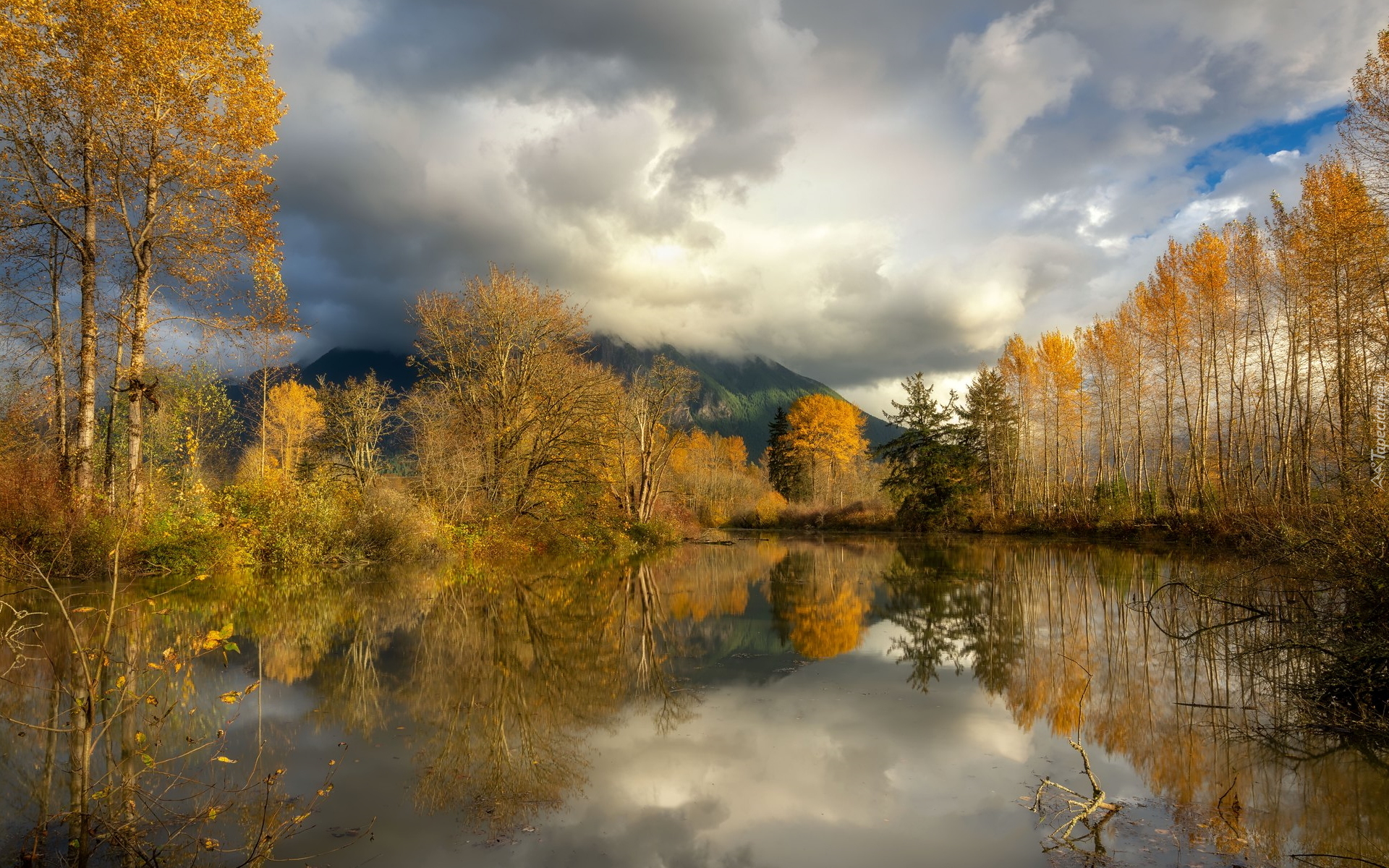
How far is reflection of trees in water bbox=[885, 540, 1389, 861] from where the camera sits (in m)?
4.91

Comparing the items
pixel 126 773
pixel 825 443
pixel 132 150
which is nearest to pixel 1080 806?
pixel 126 773

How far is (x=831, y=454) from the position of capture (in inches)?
2195

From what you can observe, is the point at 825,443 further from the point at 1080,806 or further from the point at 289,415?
the point at 1080,806

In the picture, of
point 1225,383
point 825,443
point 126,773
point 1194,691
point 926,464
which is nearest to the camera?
point 126,773

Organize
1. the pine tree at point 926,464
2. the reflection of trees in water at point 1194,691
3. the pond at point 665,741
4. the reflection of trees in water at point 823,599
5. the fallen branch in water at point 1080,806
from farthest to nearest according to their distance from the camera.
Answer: the pine tree at point 926,464
the reflection of trees in water at point 823,599
the reflection of trees in water at point 1194,691
the fallen branch in water at point 1080,806
the pond at point 665,741

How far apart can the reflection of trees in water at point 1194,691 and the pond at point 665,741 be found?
0.14ft

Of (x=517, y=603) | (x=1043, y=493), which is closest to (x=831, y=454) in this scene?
(x=1043, y=493)

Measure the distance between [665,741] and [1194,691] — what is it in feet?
20.6

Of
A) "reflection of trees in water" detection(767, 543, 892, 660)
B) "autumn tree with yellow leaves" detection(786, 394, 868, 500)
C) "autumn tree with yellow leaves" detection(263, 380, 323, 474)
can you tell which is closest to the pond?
"reflection of trees in water" detection(767, 543, 892, 660)

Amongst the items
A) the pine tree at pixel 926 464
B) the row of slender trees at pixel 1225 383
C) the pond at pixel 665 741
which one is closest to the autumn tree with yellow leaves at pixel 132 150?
the pond at pixel 665 741

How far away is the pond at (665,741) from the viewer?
176 inches

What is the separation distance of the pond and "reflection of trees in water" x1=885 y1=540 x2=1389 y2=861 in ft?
0.14

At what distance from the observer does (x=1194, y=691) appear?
7.96 metres

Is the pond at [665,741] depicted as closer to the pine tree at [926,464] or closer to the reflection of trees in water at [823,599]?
the reflection of trees in water at [823,599]
